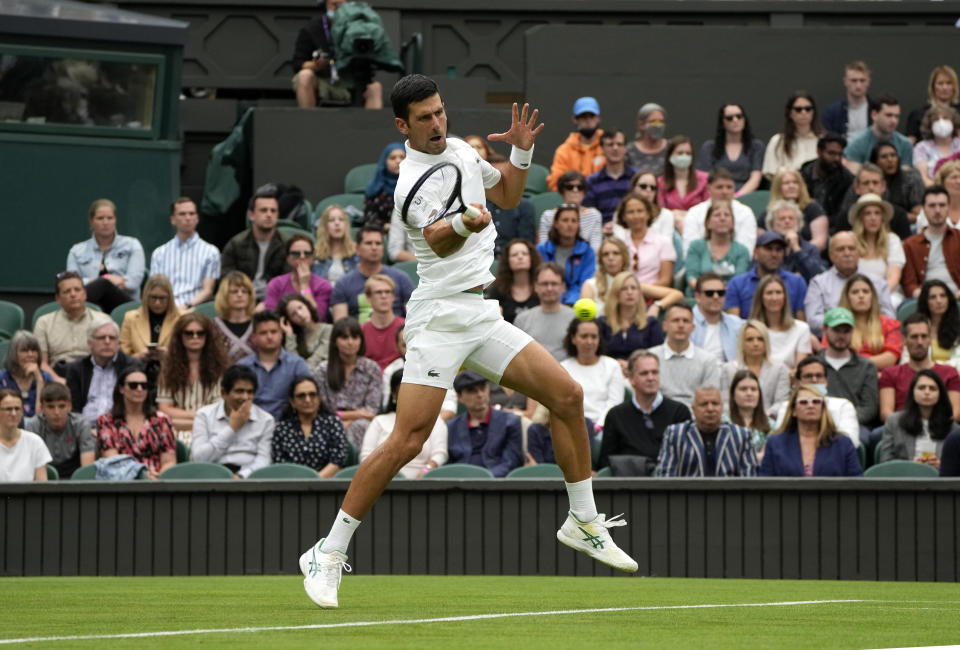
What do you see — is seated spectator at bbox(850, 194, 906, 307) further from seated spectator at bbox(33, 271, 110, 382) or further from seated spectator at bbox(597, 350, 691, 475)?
seated spectator at bbox(33, 271, 110, 382)

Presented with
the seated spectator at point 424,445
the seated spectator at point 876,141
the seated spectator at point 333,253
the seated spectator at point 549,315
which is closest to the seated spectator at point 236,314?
the seated spectator at point 333,253

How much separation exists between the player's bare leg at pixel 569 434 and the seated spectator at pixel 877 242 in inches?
270

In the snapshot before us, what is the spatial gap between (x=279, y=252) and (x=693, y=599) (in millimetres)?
7002

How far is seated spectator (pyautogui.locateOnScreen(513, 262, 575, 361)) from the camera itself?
11836 millimetres

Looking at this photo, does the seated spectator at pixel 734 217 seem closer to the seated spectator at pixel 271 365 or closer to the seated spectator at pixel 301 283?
the seated spectator at pixel 301 283

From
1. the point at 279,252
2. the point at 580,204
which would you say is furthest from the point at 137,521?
the point at 580,204

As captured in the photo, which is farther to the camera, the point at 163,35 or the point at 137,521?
the point at 163,35

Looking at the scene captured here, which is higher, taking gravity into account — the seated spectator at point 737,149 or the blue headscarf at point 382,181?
the seated spectator at point 737,149

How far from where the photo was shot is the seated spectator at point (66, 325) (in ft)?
39.4

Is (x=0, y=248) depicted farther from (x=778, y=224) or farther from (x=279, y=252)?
(x=778, y=224)

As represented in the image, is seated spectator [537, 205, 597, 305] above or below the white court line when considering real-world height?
above

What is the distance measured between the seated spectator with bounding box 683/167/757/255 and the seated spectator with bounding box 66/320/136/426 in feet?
15.4

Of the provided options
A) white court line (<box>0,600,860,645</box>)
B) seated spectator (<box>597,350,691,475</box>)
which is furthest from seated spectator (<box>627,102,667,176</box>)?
white court line (<box>0,600,860,645</box>)

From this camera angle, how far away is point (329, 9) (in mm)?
15523
